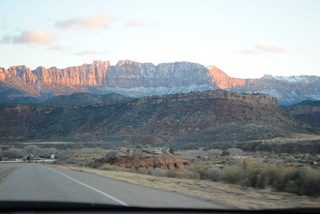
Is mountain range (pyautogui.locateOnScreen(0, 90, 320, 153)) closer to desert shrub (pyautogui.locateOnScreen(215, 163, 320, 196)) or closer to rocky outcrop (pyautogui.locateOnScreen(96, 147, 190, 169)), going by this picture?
rocky outcrop (pyautogui.locateOnScreen(96, 147, 190, 169))

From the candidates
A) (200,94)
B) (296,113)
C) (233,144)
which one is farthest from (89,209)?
(296,113)

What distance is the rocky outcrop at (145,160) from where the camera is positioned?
32.6 metres

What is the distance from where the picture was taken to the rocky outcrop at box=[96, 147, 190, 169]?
1282 inches

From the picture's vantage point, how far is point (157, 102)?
11719 cm

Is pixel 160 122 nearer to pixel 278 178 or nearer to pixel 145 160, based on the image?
pixel 145 160

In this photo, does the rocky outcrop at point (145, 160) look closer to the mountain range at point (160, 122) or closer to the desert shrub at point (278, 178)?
the desert shrub at point (278, 178)

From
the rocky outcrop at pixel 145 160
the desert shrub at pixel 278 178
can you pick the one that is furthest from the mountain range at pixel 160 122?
the desert shrub at pixel 278 178

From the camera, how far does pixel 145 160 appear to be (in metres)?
33.9

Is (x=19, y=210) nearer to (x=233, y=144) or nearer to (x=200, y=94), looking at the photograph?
(x=233, y=144)

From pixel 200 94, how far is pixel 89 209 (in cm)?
10685

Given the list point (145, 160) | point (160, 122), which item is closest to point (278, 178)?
point (145, 160)

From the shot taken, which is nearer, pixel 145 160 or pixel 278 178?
pixel 278 178

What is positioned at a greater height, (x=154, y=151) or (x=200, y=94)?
(x=200, y=94)

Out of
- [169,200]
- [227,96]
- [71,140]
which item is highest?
[227,96]
